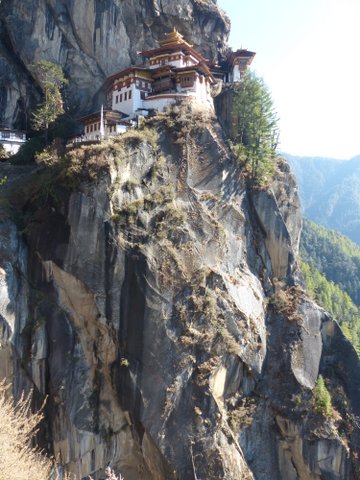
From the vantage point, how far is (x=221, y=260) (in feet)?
93.5

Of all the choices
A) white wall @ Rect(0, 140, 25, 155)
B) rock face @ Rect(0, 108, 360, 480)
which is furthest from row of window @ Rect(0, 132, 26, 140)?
rock face @ Rect(0, 108, 360, 480)

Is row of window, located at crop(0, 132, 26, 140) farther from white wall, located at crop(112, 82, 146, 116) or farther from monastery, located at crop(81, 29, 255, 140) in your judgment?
white wall, located at crop(112, 82, 146, 116)

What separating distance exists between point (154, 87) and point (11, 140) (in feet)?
41.8

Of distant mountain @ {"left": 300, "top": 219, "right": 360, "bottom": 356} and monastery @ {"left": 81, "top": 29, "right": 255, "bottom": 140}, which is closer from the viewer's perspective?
monastery @ {"left": 81, "top": 29, "right": 255, "bottom": 140}

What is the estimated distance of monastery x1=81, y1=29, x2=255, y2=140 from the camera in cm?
3284

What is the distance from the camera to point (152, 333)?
2472 centimetres

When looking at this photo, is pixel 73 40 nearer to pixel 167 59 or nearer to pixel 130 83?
pixel 130 83

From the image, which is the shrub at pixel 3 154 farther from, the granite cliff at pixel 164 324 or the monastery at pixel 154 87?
the monastery at pixel 154 87

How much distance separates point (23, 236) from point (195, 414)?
49.6 ft

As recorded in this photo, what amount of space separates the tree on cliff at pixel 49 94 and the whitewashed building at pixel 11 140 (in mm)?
1643

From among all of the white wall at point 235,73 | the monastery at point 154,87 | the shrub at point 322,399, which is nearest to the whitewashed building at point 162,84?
the monastery at point 154,87

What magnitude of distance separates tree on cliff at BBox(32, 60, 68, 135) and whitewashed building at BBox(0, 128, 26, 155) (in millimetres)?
1643

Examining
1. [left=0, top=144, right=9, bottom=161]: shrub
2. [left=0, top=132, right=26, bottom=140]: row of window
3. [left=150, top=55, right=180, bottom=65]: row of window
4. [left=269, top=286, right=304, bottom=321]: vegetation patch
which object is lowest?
[left=269, top=286, right=304, bottom=321]: vegetation patch

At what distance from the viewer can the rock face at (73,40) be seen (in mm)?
38125
